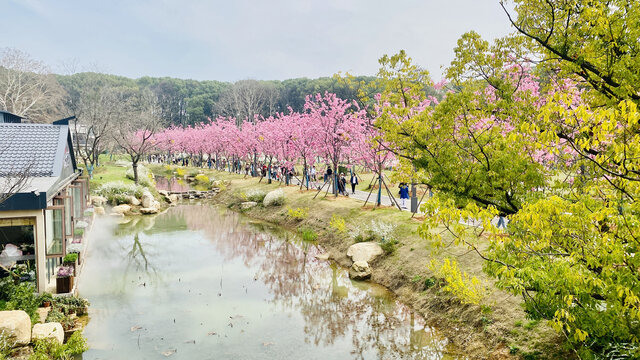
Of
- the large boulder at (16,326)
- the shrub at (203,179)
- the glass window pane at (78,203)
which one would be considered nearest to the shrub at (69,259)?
the large boulder at (16,326)

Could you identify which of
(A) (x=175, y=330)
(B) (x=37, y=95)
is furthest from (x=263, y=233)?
(B) (x=37, y=95)

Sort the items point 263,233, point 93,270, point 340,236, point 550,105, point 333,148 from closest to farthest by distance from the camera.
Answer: point 550,105
point 93,270
point 340,236
point 263,233
point 333,148

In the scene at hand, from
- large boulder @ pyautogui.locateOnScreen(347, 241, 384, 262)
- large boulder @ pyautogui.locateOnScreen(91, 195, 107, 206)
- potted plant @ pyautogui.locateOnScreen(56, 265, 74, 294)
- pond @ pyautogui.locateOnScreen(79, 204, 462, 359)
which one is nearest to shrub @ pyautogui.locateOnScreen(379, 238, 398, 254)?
large boulder @ pyautogui.locateOnScreen(347, 241, 384, 262)

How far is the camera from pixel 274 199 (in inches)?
1232

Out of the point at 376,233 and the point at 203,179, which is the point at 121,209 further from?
the point at 203,179

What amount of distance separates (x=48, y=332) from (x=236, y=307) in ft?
18.2

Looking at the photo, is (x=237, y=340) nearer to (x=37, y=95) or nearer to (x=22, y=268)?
(x=22, y=268)

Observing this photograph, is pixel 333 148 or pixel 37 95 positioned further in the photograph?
pixel 37 95

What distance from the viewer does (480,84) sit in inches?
352

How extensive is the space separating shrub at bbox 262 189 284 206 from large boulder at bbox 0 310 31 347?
21816 millimetres

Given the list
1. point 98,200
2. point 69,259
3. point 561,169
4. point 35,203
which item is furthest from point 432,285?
point 98,200

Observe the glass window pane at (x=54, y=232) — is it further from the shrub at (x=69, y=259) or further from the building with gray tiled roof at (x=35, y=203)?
the shrub at (x=69, y=259)

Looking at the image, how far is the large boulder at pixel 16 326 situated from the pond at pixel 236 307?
1.70m

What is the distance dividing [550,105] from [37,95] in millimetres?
58174
